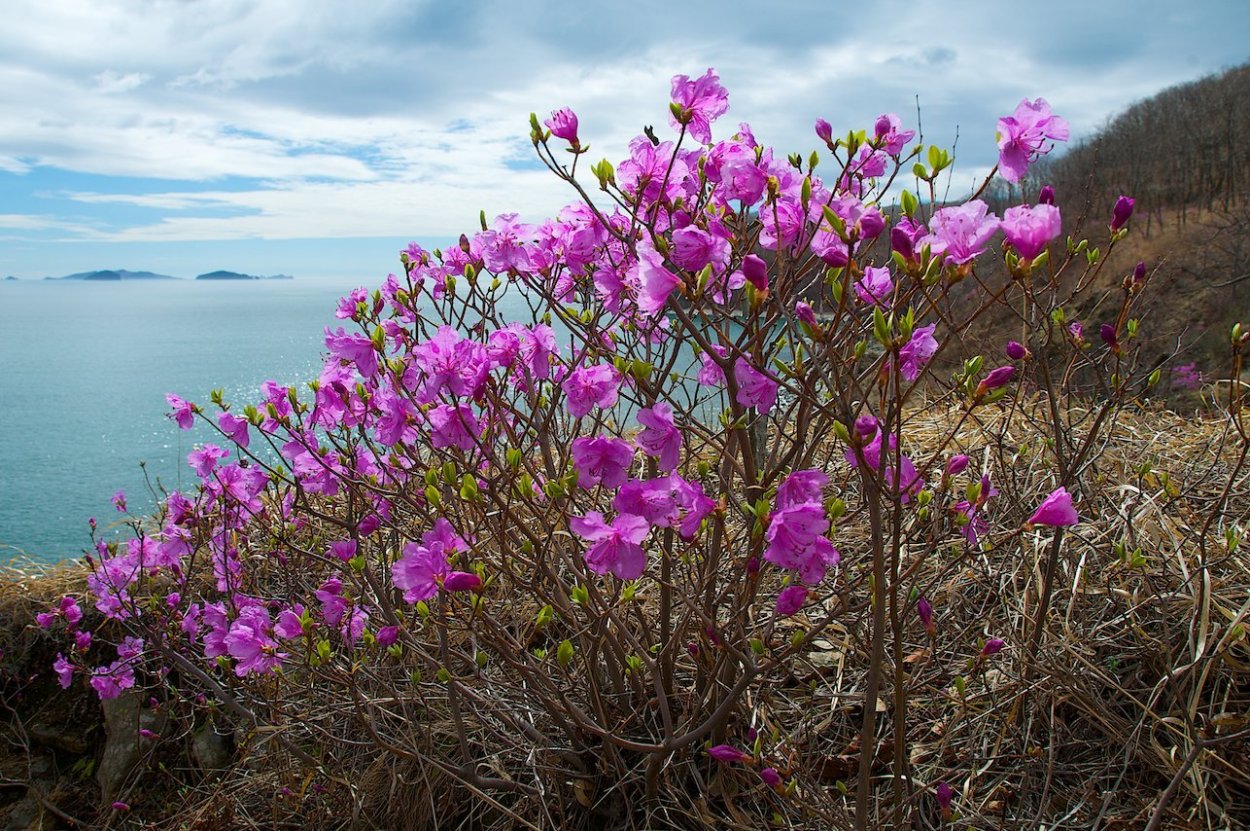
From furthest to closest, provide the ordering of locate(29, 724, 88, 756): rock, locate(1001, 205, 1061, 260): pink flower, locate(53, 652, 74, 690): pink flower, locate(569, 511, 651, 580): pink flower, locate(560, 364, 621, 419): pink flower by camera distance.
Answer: locate(29, 724, 88, 756): rock, locate(53, 652, 74, 690): pink flower, locate(560, 364, 621, 419): pink flower, locate(569, 511, 651, 580): pink flower, locate(1001, 205, 1061, 260): pink flower

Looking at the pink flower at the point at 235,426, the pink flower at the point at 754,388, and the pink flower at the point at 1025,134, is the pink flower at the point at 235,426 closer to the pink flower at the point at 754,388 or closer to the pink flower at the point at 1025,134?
the pink flower at the point at 754,388

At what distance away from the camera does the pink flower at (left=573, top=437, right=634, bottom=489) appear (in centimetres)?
144

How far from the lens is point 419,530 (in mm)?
2490

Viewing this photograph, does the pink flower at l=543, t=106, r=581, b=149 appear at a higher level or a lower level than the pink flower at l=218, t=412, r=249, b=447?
higher

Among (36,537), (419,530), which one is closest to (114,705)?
(36,537)

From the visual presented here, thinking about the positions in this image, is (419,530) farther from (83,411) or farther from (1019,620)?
(83,411)

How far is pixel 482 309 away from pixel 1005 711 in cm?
191

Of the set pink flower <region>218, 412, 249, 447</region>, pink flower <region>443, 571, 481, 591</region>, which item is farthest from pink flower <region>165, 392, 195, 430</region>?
pink flower <region>443, 571, 481, 591</region>

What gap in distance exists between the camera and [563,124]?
1674mm

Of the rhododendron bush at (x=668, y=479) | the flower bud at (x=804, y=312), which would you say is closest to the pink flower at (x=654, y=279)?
the rhododendron bush at (x=668, y=479)

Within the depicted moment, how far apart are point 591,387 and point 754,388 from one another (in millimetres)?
350

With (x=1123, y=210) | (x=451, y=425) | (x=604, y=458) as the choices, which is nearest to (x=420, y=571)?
(x=451, y=425)

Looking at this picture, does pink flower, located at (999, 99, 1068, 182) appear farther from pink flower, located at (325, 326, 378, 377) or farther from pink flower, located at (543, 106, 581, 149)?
pink flower, located at (325, 326, 378, 377)

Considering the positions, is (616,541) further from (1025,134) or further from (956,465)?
(1025,134)
